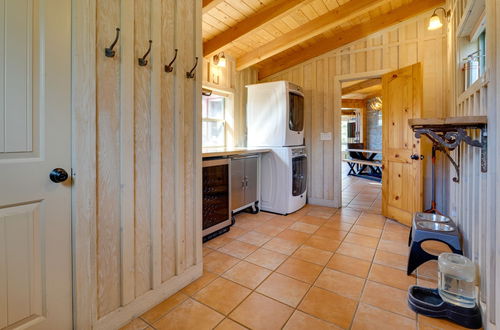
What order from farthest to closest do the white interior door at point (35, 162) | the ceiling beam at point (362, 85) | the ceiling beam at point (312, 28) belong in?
the ceiling beam at point (362, 85), the ceiling beam at point (312, 28), the white interior door at point (35, 162)

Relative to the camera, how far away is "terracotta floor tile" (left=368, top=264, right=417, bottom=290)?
1948 mm

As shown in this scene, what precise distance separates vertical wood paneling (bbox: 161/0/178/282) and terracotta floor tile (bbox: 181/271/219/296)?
0.61 ft

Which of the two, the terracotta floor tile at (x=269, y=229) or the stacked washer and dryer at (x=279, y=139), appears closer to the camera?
the terracotta floor tile at (x=269, y=229)

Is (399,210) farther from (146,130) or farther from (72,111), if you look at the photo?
(72,111)

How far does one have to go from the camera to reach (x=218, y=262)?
2309 mm

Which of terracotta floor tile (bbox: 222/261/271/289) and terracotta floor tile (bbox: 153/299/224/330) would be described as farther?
terracotta floor tile (bbox: 222/261/271/289)

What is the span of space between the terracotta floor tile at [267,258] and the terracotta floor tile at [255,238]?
8.0 inches

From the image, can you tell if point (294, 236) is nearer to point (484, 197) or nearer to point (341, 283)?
point (341, 283)

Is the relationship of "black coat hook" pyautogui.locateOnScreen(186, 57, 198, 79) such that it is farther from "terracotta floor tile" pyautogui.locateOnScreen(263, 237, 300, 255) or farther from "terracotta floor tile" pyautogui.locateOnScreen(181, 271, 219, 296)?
"terracotta floor tile" pyautogui.locateOnScreen(263, 237, 300, 255)

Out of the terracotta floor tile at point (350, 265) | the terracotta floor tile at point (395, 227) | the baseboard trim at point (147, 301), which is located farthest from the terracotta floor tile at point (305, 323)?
the terracotta floor tile at point (395, 227)

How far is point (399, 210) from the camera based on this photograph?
340 centimetres

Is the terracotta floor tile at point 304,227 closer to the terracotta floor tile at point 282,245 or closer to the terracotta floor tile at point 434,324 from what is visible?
the terracotta floor tile at point 282,245

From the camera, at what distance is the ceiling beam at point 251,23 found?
2.94 meters

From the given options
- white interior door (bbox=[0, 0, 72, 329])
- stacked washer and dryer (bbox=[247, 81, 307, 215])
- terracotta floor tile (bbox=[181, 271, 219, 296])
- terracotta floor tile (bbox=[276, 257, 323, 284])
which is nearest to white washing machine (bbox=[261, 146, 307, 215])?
stacked washer and dryer (bbox=[247, 81, 307, 215])
